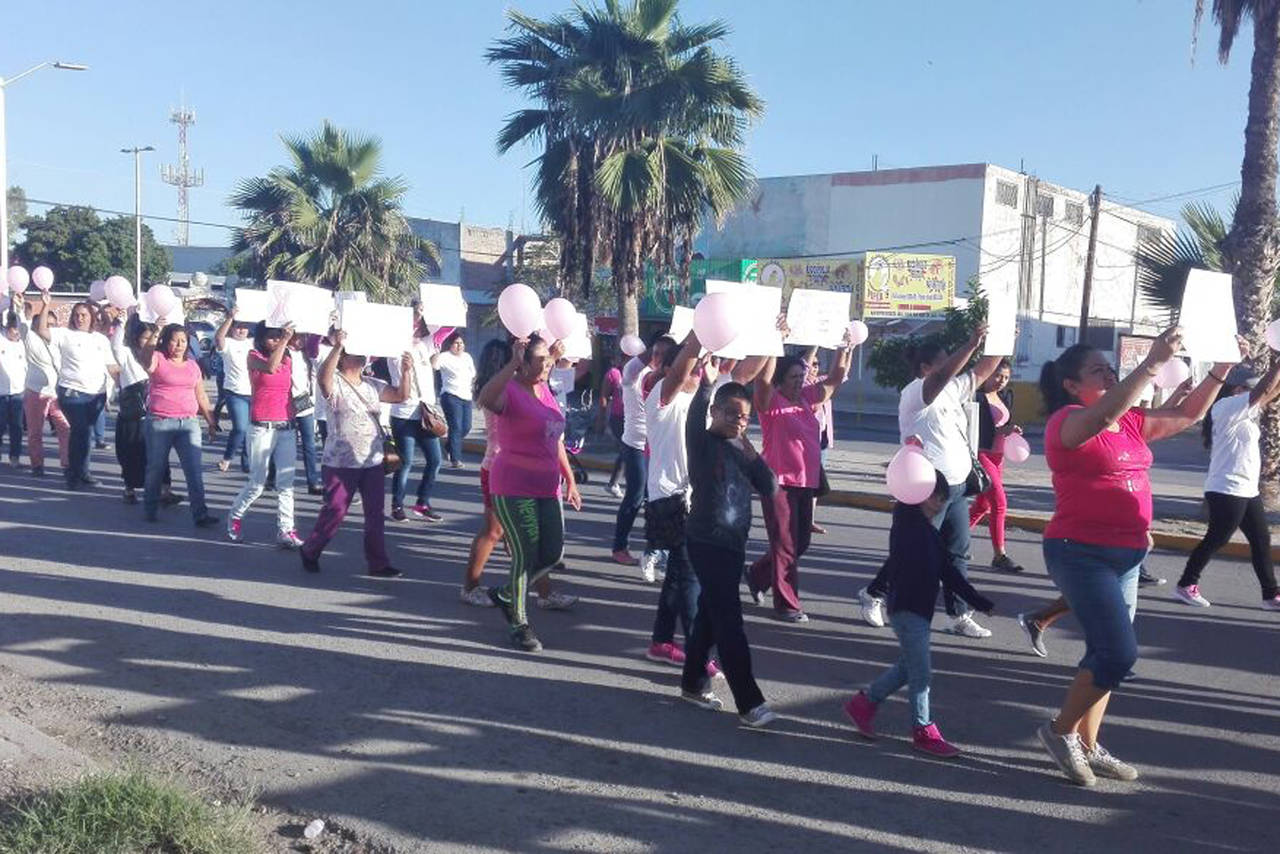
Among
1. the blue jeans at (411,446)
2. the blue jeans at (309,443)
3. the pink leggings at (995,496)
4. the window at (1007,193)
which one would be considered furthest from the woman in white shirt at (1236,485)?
the window at (1007,193)

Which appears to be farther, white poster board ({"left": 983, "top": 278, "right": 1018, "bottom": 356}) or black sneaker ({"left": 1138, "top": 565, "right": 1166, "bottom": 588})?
black sneaker ({"left": 1138, "top": 565, "right": 1166, "bottom": 588})

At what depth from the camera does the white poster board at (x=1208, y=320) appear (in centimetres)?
482

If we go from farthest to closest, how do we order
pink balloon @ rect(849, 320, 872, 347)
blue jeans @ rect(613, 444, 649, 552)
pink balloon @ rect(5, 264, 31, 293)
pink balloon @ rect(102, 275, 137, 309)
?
pink balloon @ rect(5, 264, 31, 293) < pink balloon @ rect(102, 275, 137, 309) < blue jeans @ rect(613, 444, 649, 552) < pink balloon @ rect(849, 320, 872, 347)

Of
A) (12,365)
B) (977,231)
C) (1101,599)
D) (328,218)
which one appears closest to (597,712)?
(1101,599)

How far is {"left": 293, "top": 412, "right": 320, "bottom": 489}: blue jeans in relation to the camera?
11.4 metres

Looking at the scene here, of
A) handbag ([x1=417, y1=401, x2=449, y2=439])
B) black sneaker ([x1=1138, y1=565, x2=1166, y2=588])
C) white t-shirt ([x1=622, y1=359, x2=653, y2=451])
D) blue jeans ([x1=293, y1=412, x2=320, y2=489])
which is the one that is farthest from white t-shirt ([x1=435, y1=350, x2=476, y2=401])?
black sneaker ([x1=1138, y1=565, x2=1166, y2=588])

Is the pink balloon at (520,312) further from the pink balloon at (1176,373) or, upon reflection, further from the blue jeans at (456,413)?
the blue jeans at (456,413)

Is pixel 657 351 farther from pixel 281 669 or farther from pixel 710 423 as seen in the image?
pixel 281 669

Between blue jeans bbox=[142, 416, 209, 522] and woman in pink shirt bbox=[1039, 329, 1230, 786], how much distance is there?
7.21 m

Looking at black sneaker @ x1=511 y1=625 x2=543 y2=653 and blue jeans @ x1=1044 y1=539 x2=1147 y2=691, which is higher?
blue jeans @ x1=1044 y1=539 x2=1147 y2=691

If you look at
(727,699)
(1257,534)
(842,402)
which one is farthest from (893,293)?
(727,699)

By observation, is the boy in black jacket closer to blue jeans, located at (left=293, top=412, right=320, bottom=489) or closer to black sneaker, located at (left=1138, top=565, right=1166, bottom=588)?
black sneaker, located at (left=1138, top=565, right=1166, bottom=588)

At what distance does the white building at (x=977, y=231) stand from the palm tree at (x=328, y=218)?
1535cm

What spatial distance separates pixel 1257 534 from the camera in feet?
25.2
